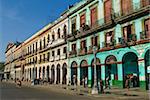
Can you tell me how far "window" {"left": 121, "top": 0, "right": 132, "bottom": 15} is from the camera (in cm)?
3072

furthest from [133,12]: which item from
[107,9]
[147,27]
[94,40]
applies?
[94,40]

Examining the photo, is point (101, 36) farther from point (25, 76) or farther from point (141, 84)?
point (25, 76)

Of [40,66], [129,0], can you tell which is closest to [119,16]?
[129,0]

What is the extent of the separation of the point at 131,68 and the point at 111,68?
335cm

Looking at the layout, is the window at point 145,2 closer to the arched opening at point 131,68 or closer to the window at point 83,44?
the arched opening at point 131,68

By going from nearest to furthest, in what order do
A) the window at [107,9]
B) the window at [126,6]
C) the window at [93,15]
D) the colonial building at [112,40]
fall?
the colonial building at [112,40]
the window at [126,6]
the window at [107,9]
the window at [93,15]

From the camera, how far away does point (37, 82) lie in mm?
56312

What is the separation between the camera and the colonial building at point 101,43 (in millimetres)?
28891

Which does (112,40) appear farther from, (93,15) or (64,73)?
(64,73)

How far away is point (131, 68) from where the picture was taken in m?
32.5

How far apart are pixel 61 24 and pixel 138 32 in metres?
23.0

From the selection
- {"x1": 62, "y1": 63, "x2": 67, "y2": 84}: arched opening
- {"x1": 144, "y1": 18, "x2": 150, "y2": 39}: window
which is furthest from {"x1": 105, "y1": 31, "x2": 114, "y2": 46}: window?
{"x1": 62, "y1": 63, "x2": 67, "y2": 84}: arched opening

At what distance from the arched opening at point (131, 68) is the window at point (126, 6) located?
4.43m

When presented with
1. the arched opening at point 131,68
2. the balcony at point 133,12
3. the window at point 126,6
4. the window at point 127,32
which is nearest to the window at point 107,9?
the balcony at point 133,12
